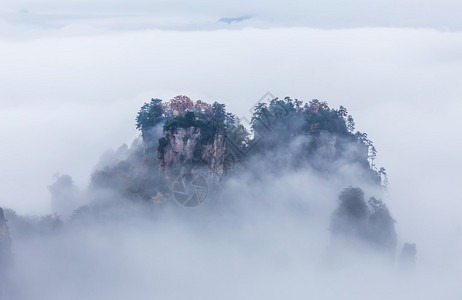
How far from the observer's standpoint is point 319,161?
256 ft

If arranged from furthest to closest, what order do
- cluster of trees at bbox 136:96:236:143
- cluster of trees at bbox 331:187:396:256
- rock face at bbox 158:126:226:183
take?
cluster of trees at bbox 136:96:236:143, cluster of trees at bbox 331:187:396:256, rock face at bbox 158:126:226:183

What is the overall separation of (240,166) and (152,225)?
44.9 ft

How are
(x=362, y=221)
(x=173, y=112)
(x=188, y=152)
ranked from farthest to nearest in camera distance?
(x=173, y=112) < (x=362, y=221) < (x=188, y=152)

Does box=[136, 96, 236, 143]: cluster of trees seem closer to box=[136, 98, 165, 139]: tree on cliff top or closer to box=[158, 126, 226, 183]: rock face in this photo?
box=[136, 98, 165, 139]: tree on cliff top

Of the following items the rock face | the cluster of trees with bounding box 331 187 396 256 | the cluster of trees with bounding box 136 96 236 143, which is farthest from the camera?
the cluster of trees with bounding box 136 96 236 143

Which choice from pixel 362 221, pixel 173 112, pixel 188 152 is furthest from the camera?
pixel 173 112

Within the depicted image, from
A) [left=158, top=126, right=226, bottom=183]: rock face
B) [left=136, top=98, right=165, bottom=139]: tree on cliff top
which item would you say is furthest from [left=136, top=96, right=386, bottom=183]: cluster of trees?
[left=158, top=126, right=226, bottom=183]: rock face

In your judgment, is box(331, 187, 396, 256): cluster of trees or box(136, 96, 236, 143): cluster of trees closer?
box(331, 187, 396, 256): cluster of trees

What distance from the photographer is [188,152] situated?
65.5 meters

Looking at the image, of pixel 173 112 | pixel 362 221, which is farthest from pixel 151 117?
pixel 362 221

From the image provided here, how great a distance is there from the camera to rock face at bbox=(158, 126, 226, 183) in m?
65.3

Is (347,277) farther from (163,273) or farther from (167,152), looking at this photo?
(167,152)

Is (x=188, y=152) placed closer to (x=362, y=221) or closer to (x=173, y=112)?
(x=173, y=112)

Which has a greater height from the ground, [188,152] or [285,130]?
[285,130]
